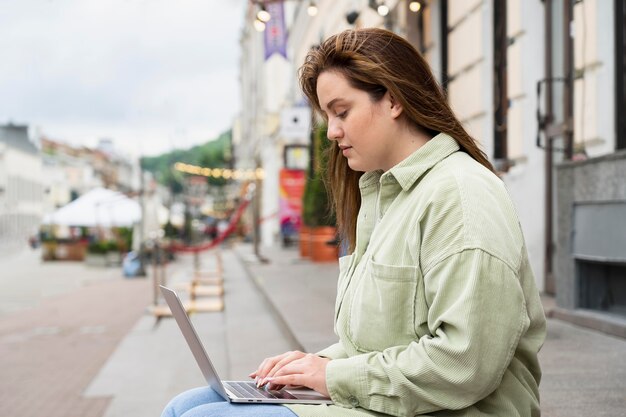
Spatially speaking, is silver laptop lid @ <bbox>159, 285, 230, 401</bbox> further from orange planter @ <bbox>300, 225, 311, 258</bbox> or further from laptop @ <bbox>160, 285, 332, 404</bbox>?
orange planter @ <bbox>300, 225, 311, 258</bbox>

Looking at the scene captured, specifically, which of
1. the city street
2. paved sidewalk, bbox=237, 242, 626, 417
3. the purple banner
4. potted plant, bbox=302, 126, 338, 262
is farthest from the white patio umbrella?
paved sidewalk, bbox=237, 242, 626, 417

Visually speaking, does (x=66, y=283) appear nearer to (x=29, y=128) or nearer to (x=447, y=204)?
(x=447, y=204)

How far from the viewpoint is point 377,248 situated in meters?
1.70

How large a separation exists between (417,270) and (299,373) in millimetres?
387

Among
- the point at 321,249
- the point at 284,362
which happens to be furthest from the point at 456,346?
the point at 321,249

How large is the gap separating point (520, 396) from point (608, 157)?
3762 millimetres

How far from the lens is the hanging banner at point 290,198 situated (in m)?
22.9

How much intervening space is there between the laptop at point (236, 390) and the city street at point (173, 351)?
5.26 ft

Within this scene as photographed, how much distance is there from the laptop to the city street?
1.60 metres

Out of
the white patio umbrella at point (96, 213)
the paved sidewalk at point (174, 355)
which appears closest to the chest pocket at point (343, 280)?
the paved sidewalk at point (174, 355)

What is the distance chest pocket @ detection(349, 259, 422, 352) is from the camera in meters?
1.57

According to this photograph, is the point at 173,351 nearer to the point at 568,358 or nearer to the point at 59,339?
the point at 59,339

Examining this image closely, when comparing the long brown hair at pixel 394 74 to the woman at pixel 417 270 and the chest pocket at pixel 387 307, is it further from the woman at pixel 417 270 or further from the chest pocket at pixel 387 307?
the chest pocket at pixel 387 307

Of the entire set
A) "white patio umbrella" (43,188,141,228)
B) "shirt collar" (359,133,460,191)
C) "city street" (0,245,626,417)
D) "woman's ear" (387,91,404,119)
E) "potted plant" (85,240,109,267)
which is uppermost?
"woman's ear" (387,91,404,119)
